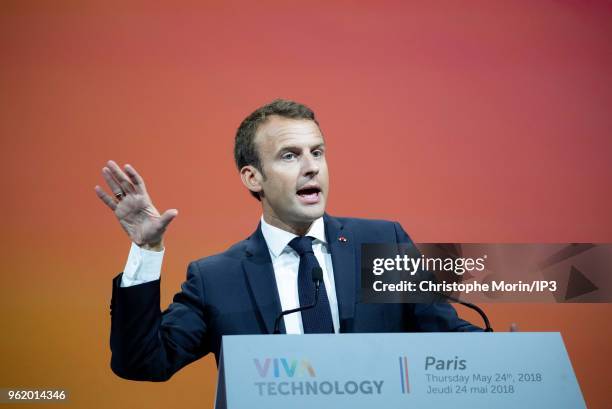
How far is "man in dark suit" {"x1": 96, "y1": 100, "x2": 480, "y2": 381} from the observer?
2.30 metres

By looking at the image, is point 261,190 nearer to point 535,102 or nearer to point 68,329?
point 68,329

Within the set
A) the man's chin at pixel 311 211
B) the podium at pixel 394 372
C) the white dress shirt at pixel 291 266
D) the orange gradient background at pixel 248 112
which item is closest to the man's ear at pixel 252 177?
the white dress shirt at pixel 291 266

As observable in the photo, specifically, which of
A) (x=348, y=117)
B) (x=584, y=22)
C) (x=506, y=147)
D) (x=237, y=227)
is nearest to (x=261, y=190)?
(x=237, y=227)

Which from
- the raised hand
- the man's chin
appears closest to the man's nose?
the man's chin

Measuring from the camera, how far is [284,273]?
245cm

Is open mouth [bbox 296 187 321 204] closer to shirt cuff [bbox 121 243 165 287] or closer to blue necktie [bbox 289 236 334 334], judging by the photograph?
blue necktie [bbox 289 236 334 334]

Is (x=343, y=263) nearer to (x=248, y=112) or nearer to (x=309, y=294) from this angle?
(x=309, y=294)

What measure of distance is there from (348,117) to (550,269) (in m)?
1.11

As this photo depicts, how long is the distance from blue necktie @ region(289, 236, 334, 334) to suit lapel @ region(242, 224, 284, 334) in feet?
0.27

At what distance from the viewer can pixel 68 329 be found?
10.9 ft

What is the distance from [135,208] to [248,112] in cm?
159

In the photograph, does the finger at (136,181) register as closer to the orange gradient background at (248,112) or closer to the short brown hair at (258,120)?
the short brown hair at (258,120)

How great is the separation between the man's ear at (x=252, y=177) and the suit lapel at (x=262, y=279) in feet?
0.60

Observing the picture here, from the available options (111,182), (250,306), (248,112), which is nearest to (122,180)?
(111,182)
